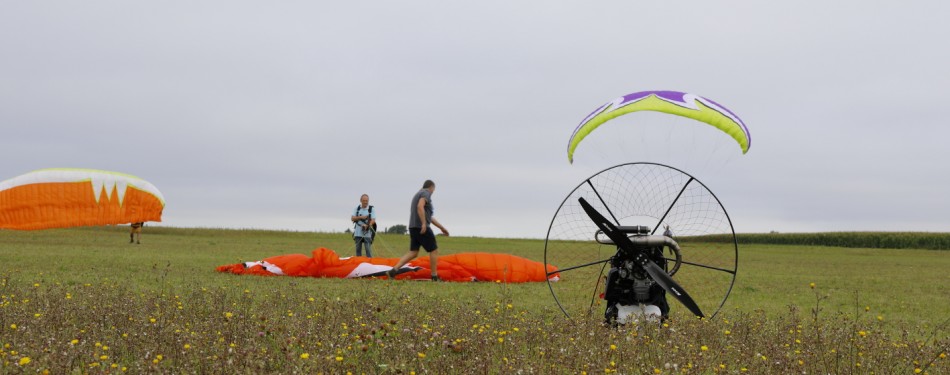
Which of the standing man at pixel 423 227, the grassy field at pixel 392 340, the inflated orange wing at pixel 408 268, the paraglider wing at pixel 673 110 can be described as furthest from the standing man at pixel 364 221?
the paraglider wing at pixel 673 110

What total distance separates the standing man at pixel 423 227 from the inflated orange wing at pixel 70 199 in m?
25.4

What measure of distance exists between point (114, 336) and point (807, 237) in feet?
215

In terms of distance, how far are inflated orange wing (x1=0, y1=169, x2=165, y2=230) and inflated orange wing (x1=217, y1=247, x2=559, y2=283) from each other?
23.2m

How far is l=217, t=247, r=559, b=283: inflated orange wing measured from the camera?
17.3 meters

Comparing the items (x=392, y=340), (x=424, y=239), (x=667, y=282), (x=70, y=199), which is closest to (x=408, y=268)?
(x=424, y=239)

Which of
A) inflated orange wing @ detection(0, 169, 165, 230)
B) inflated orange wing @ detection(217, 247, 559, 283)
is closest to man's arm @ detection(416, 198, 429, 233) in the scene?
inflated orange wing @ detection(217, 247, 559, 283)

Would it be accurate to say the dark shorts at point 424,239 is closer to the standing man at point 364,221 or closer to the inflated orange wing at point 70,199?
the standing man at point 364,221

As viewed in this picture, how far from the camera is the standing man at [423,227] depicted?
54.7 ft

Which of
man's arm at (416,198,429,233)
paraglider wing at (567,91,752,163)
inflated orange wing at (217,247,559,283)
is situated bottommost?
inflated orange wing at (217,247,559,283)

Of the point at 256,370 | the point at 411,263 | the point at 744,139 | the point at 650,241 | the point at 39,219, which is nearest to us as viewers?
the point at 256,370

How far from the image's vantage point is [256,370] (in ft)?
20.7

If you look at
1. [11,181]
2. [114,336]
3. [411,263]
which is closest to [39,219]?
[11,181]

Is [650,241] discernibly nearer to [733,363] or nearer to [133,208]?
[733,363]

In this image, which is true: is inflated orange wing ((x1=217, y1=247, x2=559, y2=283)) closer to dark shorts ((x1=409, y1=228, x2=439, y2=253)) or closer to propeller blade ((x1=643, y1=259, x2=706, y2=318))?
dark shorts ((x1=409, y1=228, x2=439, y2=253))
